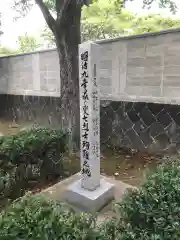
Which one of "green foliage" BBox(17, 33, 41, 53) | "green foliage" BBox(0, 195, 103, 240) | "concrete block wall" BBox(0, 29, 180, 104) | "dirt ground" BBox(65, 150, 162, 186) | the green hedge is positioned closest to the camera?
"green foliage" BBox(0, 195, 103, 240)

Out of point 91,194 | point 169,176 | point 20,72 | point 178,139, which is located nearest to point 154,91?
point 178,139

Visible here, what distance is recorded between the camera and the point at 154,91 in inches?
191

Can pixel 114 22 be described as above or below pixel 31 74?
above

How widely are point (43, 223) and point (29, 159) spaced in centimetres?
235

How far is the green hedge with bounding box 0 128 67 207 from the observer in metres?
3.43

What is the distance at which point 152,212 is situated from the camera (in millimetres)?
1687

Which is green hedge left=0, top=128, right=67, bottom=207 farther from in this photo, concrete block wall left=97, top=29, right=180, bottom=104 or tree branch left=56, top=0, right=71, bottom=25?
tree branch left=56, top=0, right=71, bottom=25

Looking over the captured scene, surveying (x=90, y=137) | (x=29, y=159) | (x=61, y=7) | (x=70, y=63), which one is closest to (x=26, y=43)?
(x=61, y=7)

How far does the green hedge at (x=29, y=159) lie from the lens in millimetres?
3434

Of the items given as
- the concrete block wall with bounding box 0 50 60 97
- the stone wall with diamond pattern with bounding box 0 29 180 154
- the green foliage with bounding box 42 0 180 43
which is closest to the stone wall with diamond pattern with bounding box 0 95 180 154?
the stone wall with diamond pattern with bounding box 0 29 180 154

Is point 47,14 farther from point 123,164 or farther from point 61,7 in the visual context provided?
point 123,164

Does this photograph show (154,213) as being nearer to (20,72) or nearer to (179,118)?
(179,118)

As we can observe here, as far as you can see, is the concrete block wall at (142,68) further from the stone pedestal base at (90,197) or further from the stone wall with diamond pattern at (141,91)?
the stone pedestal base at (90,197)

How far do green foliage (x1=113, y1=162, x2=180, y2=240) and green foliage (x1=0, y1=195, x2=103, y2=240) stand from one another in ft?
0.87
